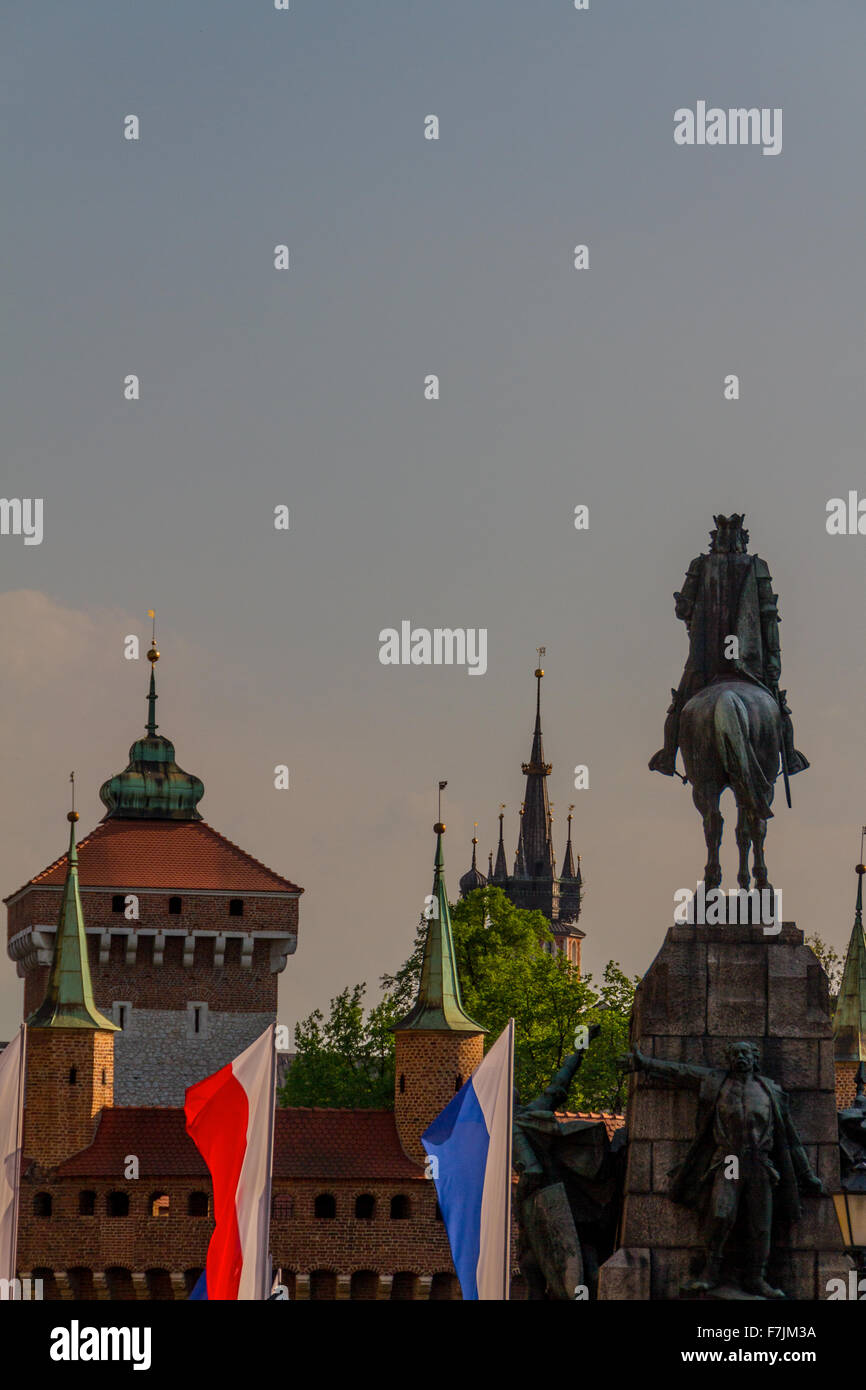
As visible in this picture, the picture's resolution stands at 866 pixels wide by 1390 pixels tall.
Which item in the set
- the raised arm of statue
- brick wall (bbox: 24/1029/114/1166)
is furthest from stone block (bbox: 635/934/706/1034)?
brick wall (bbox: 24/1029/114/1166)

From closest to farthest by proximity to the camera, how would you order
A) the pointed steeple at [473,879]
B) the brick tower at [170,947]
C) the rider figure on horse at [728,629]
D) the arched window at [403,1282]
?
the rider figure on horse at [728,629], the arched window at [403,1282], the brick tower at [170,947], the pointed steeple at [473,879]

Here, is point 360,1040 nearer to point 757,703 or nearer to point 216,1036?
point 216,1036

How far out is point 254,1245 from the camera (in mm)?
32094

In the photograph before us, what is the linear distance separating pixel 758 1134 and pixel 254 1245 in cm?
667

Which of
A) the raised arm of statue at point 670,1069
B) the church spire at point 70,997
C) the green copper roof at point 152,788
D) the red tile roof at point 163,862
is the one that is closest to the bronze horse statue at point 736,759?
the raised arm of statue at point 670,1069

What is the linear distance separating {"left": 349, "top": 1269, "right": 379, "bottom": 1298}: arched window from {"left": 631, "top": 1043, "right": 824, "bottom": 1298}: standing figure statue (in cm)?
4023

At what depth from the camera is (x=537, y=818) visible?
166m

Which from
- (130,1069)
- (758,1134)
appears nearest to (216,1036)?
(130,1069)

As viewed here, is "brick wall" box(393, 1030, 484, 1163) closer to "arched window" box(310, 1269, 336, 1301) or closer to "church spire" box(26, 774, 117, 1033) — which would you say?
"arched window" box(310, 1269, 336, 1301)

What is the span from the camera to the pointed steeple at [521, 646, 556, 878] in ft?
538

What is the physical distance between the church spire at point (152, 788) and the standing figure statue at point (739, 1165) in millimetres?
62234

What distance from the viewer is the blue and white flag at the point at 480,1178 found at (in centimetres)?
3086

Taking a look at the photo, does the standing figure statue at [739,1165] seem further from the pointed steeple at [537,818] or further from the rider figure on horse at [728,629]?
the pointed steeple at [537,818]

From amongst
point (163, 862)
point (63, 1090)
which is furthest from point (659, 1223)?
point (163, 862)
